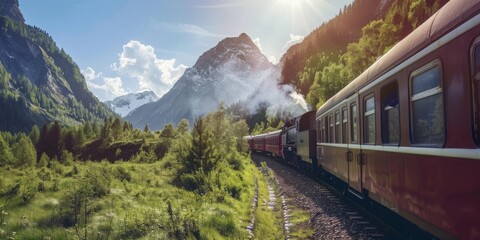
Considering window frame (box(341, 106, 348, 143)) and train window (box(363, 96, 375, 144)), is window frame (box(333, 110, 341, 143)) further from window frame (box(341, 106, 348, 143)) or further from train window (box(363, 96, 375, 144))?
train window (box(363, 96, 375, 144))

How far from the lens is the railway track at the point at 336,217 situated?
8.80 m

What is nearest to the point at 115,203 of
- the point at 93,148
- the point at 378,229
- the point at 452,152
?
the point at 378,229

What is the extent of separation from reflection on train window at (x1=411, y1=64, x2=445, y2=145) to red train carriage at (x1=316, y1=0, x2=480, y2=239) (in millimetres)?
13

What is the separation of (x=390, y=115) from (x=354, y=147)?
292cm

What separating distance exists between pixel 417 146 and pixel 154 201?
25.8ft

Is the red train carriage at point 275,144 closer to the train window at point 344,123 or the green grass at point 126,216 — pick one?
the green grass at point 126,216

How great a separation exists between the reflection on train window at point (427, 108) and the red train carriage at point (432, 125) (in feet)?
0.04

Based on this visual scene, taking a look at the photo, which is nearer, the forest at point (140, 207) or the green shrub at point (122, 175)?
the forest at point (140, 207)

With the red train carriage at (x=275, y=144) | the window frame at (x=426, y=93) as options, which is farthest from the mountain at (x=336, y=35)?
the window frame at (x=426, y=93)

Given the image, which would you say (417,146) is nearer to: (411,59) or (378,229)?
(411,59)

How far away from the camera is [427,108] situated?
551cm

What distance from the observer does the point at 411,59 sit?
19.7 ft

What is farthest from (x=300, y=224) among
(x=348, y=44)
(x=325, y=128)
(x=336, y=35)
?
(x=336, y=35)

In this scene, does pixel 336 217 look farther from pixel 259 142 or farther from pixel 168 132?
pixel 168 132
